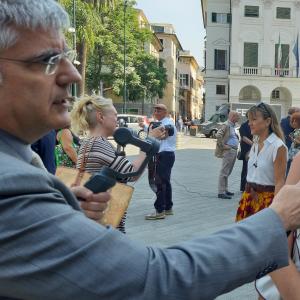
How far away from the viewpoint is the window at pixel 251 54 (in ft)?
141

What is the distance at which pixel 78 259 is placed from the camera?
92 centimetres

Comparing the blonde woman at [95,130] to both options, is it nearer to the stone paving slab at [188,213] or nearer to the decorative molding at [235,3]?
the stone paving slab at [188,213]

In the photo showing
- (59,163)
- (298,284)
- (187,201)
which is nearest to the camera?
(298,284)

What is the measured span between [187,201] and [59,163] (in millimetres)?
3451

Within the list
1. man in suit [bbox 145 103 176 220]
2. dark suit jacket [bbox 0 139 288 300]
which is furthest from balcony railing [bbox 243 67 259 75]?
dark suit jacket [bbox 0 139 288 300]

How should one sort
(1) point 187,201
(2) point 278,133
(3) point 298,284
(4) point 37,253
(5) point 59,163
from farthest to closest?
(1) point 187,201, (5) point 59,163, (2) point 278,133, (3) point 298,284, (4) point 37,253

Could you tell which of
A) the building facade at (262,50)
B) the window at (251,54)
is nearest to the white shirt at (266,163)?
the building facade at (262,50)

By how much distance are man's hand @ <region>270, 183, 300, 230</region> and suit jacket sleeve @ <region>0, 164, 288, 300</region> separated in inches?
7.5

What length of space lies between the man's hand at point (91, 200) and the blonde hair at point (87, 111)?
95.8 inches

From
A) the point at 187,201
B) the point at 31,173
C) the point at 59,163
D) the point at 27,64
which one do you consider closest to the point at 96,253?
the point at 31,173

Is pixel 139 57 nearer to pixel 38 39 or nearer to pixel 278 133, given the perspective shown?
pixel 278 133

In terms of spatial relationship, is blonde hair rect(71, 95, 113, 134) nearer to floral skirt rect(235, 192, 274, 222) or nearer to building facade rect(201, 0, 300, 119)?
floral skirt rect(235, 192, 274, 222)

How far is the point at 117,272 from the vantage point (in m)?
0.94

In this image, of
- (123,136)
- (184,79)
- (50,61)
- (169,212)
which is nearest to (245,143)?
(169,212)
